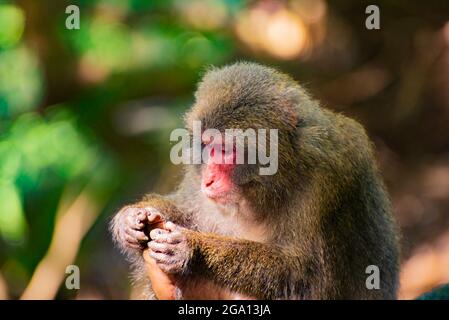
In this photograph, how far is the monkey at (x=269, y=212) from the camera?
17.7 feet

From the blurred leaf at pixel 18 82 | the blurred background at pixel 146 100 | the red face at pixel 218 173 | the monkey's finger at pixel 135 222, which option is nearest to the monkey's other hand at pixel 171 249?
the monkey's finger at pixel 135 222

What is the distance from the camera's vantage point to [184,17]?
375 inches

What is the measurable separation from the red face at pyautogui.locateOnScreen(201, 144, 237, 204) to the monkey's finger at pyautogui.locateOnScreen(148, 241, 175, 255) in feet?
1.47

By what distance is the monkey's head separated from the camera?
537 centimetres

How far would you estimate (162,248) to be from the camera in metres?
5.25

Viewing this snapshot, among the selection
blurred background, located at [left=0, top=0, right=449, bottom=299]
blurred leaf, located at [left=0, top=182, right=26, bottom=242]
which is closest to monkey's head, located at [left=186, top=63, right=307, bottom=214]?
blurred background, located at [left=0, top=0, right=449, bottom=299]

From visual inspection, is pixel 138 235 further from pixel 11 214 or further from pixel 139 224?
pixel 11 214

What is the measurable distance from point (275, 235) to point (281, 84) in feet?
3.59

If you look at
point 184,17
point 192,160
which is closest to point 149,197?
point 192,160

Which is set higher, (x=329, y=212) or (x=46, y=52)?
(x=46, y=52)

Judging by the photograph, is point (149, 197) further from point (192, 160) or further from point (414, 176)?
point (414, 176)

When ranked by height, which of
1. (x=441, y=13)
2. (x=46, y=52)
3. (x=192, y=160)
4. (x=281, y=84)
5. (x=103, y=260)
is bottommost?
(x=103, y=260)

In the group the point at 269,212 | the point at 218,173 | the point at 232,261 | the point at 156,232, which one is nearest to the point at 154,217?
the point at 156,232

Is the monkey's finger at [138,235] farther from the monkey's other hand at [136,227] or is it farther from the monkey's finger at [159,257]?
the monkey's finger at [159,257]
